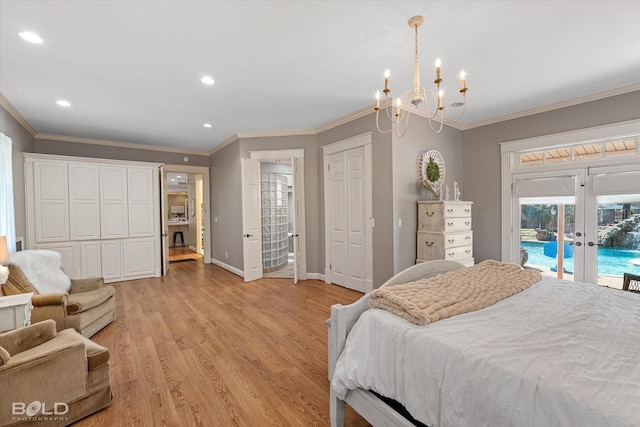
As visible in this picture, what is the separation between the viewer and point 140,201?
550cm

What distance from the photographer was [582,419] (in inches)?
34.8

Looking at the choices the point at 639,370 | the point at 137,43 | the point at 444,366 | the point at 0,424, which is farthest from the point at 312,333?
the point at 137,43

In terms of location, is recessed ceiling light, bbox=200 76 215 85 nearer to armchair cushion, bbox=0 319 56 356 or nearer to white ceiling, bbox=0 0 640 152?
white ceiling, bbox=0 0 640 152

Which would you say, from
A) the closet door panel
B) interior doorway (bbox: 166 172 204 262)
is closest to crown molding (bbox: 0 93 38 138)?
the closet door panel

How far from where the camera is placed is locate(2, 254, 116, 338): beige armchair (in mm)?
2623

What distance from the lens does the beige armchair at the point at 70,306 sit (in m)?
2.62

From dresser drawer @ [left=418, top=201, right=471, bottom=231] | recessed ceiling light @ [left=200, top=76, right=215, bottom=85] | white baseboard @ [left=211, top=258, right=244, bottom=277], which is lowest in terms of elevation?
white baseboard @ [left=211, top=258, right=244, bottom=277]

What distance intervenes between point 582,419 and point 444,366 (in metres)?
0.44

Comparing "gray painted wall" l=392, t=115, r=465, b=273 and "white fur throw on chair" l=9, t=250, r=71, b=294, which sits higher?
"gray painted wall" l=392, t=115, r=465, b=273

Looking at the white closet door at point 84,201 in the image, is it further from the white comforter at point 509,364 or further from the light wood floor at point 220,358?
the white comforter at point 509,364

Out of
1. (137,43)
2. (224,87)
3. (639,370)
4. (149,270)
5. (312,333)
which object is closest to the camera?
(639,370)

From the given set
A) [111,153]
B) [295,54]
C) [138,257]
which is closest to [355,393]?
[295,54]

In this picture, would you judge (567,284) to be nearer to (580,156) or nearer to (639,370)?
(639,370)

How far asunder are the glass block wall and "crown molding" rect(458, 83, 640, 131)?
3.85 metres
